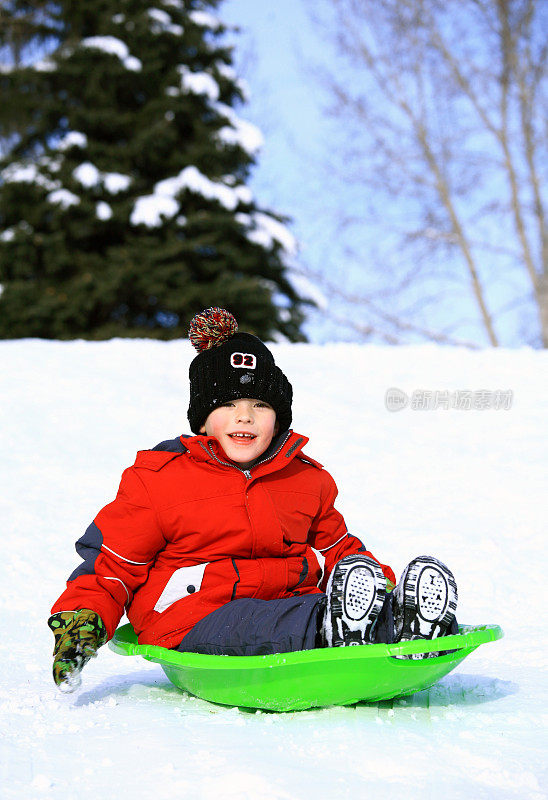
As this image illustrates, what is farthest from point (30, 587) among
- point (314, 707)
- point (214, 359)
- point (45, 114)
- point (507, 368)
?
point (45, 114)

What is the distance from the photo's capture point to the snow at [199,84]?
10523 millimetres

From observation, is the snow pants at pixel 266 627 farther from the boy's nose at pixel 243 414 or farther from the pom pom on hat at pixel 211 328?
the pom pom on hat at pixel 211 328

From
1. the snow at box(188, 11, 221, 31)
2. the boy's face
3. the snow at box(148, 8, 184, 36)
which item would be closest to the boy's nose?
the boy's face

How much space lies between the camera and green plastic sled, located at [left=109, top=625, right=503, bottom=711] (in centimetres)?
149

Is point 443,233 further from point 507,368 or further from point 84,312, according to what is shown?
point 507,368

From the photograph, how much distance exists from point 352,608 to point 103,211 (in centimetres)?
894

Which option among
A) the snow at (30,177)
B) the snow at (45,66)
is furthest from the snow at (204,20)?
the snow at (30,177)

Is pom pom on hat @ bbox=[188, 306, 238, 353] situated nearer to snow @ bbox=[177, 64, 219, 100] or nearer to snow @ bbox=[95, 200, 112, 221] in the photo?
snow @ bbox=[95, 200, 112, 221]

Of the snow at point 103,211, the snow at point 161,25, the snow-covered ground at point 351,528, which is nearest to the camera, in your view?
the snow-covered ground at point 351,528

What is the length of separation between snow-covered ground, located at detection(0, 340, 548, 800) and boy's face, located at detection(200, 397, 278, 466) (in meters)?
0.60

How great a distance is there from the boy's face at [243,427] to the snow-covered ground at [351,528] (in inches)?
23.5

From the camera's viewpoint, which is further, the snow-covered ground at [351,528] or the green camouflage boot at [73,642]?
the green camouflage boot at [73,642]

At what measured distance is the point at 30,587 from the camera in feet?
9.63

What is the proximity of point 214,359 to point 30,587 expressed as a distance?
1361 millimetres
